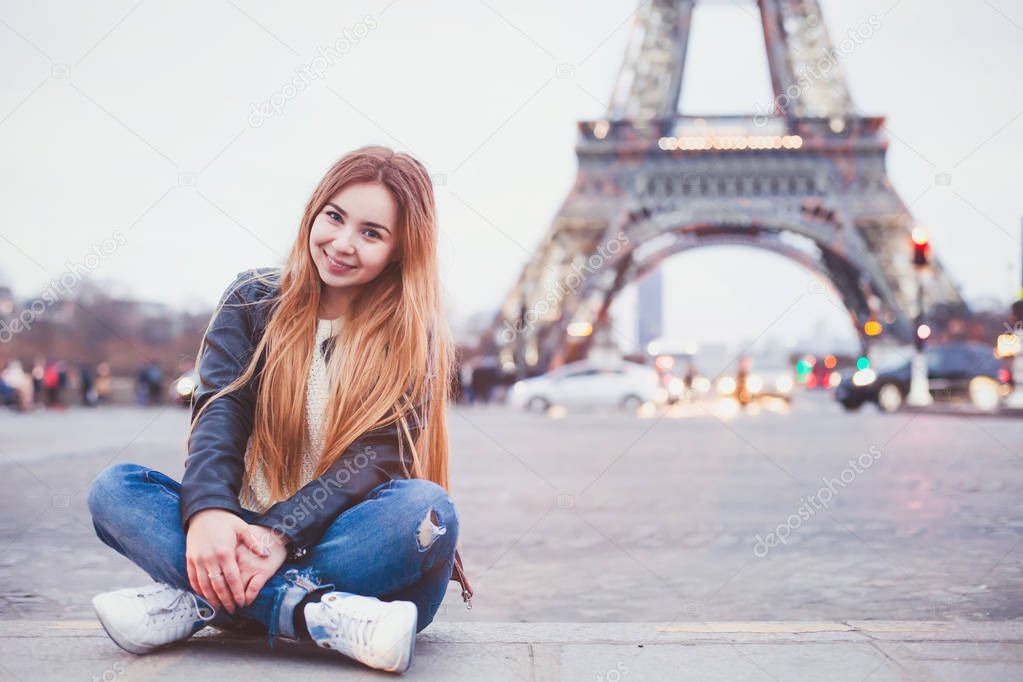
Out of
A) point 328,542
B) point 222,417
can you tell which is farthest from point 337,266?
point 328,542

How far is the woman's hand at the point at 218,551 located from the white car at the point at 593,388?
72.2 feet

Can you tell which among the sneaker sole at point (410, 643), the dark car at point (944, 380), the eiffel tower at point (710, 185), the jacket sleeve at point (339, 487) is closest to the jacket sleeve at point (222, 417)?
the jacket sleeve at point (339, 487)

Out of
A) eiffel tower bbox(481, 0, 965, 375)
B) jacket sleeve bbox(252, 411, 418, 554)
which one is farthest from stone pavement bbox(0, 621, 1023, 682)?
eiffel tower bbox(481, 0, 965, 375)

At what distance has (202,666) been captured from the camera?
7.12 ft

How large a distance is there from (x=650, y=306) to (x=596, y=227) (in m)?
121

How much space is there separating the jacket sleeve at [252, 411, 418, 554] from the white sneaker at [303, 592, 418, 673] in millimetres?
145

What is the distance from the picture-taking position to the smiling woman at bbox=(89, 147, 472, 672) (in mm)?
2205

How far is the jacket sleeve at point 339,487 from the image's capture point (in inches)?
89.2

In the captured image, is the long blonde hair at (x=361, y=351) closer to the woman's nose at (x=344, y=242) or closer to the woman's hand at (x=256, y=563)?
the woman's nose at (x=344, y=242)

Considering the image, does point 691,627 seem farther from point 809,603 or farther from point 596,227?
point 596,227

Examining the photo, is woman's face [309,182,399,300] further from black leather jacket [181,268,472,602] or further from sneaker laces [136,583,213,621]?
sneaker laces [136,583,213,621]

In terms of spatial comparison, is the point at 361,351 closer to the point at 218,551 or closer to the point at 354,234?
the point at 354,234

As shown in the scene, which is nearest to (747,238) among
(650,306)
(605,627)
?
(605,627)

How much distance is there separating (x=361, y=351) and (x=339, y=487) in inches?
12.6
